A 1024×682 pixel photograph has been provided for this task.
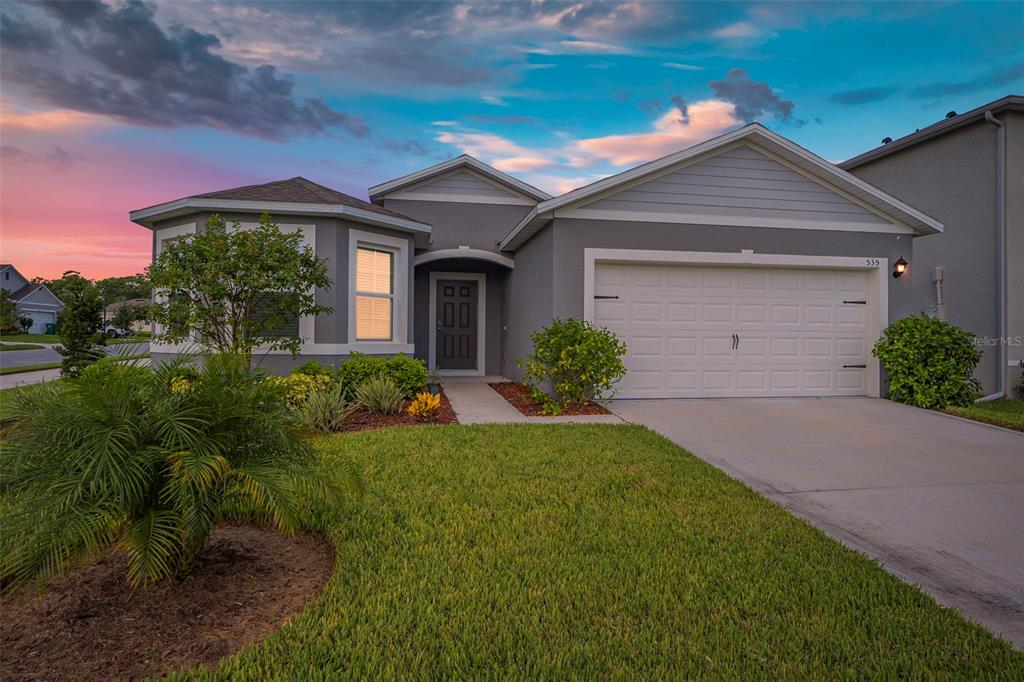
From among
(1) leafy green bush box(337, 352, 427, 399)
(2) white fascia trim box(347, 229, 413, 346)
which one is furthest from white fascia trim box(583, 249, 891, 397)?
(2) white fascia trim box(347, 229, 413, 346)

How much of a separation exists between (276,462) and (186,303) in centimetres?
607

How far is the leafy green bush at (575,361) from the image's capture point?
26.7 ft

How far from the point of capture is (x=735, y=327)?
955cm

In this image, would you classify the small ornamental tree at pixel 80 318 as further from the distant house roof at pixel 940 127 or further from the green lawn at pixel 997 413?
the distant house roof at pixel 940 127

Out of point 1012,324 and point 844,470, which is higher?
point 1012,324

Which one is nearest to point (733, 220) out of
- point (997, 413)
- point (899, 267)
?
point (899, 267)

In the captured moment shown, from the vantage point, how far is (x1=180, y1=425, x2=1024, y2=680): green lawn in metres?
2.26

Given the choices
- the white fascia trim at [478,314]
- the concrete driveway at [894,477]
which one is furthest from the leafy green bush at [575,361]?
the white fascia trim at [478,314]

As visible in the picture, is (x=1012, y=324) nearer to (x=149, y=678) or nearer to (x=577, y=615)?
(x=577, y=615)

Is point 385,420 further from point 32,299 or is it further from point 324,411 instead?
point 32,299

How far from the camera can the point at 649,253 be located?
9156mm

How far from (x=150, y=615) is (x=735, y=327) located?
892 cm

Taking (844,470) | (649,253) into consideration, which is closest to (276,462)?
(844,470)

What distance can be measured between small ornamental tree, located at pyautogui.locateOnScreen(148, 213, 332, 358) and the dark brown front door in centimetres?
500
